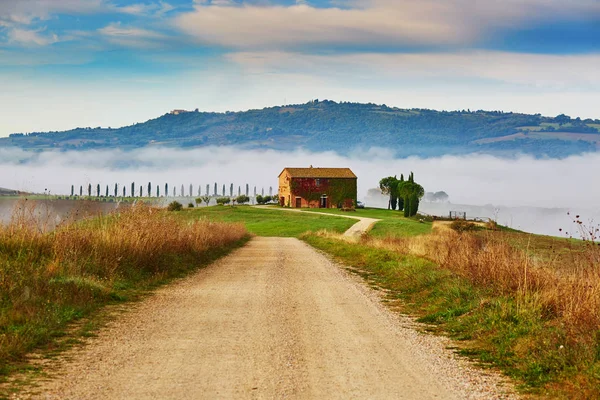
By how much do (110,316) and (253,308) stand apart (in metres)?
3.15

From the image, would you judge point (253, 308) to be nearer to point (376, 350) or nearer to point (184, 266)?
point (376, 350)

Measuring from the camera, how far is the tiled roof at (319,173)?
11969 centimetres

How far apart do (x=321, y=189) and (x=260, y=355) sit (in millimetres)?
109417

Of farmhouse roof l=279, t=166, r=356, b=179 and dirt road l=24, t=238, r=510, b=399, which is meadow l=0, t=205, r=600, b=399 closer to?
dirt road l=24, t=238, r=510, b=399

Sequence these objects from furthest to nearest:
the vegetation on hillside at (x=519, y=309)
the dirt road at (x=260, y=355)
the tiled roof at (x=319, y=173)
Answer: the tiled roof at (x=319, y=173) < the vegetation on hillside at (x=519, y=309) < the dirt road at (x=260, y=355)

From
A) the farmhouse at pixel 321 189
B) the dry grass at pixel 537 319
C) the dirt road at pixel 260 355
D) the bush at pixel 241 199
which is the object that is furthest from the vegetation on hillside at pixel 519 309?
the bush at pixel 241 199

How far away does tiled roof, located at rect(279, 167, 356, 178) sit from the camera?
120m

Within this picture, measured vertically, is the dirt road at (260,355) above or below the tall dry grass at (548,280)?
below

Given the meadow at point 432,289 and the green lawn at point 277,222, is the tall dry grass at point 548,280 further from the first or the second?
the green lawn at point 277,222

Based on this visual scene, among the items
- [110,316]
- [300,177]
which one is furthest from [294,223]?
[110,316]

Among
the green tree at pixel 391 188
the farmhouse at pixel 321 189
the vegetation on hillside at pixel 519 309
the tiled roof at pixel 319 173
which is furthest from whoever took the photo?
the green tree at pixel 391 188

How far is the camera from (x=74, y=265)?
1661cm

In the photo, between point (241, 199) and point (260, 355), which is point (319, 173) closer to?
point (241, 199)

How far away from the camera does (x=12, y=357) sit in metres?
9.70
